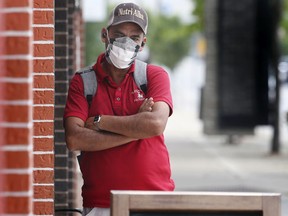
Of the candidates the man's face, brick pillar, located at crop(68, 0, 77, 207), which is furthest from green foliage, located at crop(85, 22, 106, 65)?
the man's face

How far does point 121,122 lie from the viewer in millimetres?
4871

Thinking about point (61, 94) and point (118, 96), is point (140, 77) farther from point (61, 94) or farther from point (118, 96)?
point (61, 94)

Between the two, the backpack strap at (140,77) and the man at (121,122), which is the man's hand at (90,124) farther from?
the backpack strap at (140,77)

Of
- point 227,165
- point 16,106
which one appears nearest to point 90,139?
point 16,106

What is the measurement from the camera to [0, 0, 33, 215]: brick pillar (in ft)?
10.9

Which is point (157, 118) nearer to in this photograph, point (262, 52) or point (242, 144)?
point (262, 52)

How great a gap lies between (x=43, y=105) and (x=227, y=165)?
1392cm

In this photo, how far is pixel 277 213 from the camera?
13.3 feet

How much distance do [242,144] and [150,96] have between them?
20839 millimetres

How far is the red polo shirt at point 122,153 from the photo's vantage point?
4.83m

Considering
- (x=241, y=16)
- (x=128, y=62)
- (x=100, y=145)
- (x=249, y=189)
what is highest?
(x=241, y=16)

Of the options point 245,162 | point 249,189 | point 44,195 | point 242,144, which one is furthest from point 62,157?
point 242,144

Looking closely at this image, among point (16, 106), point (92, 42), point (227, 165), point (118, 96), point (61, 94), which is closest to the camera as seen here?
point (16, 106)

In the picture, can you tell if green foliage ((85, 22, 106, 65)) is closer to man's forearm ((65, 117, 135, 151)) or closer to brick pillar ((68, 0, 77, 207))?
brick pillar ((68, 0, 77, 207))
